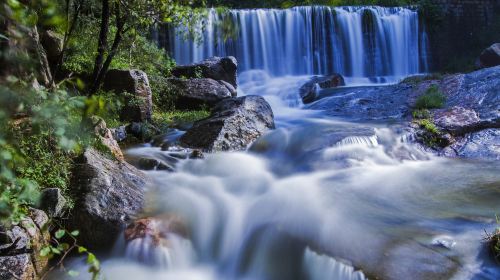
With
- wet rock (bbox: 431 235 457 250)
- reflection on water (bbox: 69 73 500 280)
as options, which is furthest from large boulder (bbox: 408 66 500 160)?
wet rock (bbox: 431 235 457 250)

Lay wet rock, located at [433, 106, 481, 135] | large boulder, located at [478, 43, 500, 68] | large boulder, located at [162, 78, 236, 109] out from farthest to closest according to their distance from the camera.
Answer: large boulder, located at [478, 43, 500, 68], large boulder, located at [162, 78, 236, 109], wet rock, located at [433, 106, 481, 135]

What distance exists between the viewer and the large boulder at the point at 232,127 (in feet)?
25.0

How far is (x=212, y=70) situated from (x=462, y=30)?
1261 cm

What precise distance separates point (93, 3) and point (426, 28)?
15325mm

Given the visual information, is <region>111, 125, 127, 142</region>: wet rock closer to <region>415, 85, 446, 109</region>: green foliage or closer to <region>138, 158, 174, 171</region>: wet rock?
<region>138, 158, 174, 171</region>: wet rock

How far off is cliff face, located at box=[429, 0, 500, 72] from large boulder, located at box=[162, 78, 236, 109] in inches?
446

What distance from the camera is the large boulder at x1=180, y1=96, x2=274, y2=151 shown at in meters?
7.62

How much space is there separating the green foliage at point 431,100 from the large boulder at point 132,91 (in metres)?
5.25

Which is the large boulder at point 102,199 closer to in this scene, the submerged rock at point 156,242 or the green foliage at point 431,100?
the submerged rock at point 156,242

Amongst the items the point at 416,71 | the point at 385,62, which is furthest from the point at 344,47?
the point at 416,71

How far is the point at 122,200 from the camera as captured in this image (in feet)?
16.2

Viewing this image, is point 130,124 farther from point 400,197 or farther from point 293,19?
point 293,19

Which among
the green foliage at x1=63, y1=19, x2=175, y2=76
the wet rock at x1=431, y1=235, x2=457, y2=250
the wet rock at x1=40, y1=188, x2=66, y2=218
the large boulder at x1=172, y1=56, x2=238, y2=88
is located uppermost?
the green foliage at x1=63, y1=19, x2=175, y2=76

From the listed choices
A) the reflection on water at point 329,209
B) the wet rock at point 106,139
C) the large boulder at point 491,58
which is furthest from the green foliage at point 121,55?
the large boulder at point 491,58
